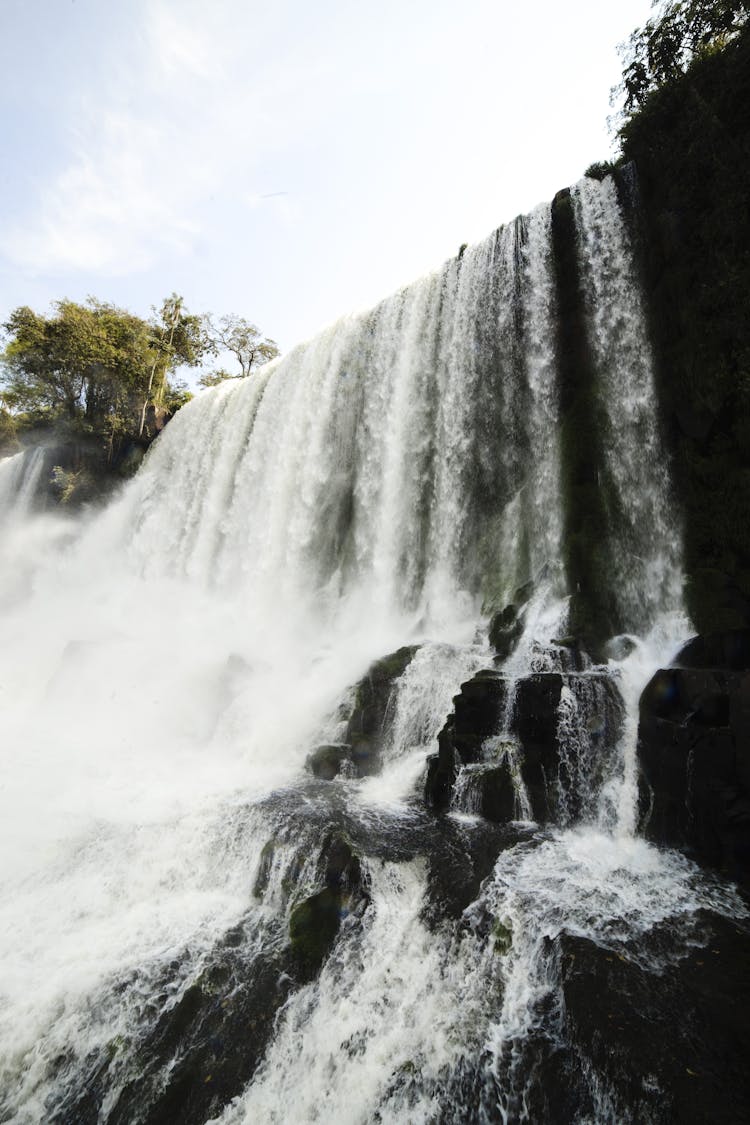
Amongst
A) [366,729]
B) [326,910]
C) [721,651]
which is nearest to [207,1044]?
[326,910]

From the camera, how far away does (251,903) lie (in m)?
5.54

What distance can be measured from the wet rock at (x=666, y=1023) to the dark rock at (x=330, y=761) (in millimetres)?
4804

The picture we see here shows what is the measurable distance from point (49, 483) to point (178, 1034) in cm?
3107

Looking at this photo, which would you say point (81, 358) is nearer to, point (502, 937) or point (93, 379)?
point (93, 379)

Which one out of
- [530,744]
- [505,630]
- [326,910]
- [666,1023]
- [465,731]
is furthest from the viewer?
[505,630]

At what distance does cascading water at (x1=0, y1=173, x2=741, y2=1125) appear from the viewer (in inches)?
151

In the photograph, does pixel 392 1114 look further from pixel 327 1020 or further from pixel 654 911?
pixel 654 911

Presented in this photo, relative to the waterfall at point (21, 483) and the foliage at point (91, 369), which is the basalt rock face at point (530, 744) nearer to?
the foliage at point (91, 369)

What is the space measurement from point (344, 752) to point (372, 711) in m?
0.99

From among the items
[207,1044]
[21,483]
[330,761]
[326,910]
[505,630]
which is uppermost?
[21,483]

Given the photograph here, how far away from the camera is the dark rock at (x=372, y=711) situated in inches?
354

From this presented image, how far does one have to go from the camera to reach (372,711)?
381 inches

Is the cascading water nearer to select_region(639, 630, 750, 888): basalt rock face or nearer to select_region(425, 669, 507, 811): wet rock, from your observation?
select_region(425, 669, 507, 811): wet rock

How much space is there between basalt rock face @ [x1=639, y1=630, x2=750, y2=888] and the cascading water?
15.0 inches
